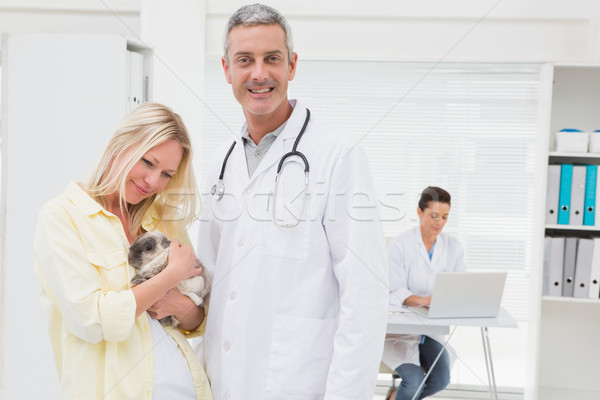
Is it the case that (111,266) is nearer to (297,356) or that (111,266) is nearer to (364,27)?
(297,356)

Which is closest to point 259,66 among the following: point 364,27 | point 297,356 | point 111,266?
point 111,266

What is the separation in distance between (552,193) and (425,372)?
1.22 m

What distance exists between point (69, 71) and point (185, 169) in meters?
0.99

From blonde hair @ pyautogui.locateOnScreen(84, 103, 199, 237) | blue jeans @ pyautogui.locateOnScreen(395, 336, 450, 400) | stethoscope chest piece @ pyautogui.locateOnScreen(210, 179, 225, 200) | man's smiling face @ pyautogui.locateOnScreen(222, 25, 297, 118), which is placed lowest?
blue jeans @ pyautogui.locateOnScreen(395, 336, 450, 400)

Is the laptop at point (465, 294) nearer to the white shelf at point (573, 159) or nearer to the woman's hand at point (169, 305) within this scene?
the white shelf at point (573, 159)

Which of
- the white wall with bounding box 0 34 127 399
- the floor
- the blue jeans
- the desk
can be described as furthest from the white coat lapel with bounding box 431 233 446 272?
the white wall with bounding box 0 34 127 399

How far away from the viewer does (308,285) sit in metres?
1.28

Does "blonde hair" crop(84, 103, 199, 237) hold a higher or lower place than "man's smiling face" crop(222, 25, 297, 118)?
lower

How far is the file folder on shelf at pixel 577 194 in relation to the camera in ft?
10.1

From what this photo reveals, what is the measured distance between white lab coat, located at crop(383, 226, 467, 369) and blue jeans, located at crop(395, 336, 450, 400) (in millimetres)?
55

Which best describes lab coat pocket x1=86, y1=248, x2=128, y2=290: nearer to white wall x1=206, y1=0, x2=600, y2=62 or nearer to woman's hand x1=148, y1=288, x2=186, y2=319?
woman's hand x1=148, y1=288, x2=186, y2=319

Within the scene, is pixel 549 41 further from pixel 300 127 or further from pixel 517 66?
pixel 300 127

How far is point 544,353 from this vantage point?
11.4 feet

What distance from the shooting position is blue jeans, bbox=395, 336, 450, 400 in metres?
2.75
